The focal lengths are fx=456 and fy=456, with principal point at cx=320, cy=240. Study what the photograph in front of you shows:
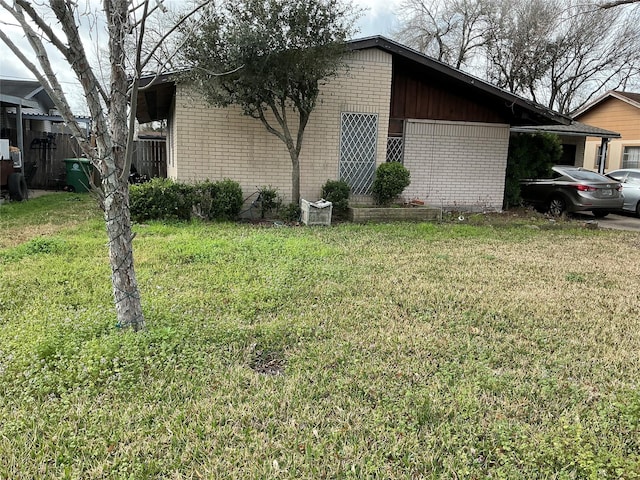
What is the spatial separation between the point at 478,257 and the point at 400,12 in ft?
77.4

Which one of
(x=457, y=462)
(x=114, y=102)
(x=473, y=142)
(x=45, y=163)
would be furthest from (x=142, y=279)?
(x=45, y=163)

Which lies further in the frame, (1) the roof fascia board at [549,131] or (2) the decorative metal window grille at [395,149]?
(1) the roof fascia board at [549,131]

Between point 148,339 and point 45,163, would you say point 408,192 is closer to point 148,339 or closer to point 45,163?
point 148,339

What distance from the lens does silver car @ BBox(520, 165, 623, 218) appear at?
11125 mm

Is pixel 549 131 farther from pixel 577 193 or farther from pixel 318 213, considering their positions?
pixel 318 213

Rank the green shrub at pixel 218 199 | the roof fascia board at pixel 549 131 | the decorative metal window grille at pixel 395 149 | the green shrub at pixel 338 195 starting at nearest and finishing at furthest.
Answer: the green shrub at pixel 218 199 < the green shrub at pixel 338 195 < the decorative metal window grille at pixel 395 149 < the roof fascia board at pixel 549 131

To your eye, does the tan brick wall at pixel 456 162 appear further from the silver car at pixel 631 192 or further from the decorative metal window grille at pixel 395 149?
the silver car at pixel 631 192

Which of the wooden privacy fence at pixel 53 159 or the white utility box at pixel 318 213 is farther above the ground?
the wooden privacy fence at pixel 53 159

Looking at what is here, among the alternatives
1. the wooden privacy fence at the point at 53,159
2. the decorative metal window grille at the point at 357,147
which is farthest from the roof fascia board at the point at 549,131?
the wooden privacy fence at the point at 53,159

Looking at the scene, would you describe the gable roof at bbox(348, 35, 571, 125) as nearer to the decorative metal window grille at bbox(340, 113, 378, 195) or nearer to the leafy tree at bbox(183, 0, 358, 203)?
the leafy tree at bbox(183, 0, 358, 203)

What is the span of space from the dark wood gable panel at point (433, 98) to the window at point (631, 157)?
37.3ft

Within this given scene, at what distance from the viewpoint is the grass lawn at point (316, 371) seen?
2262mm

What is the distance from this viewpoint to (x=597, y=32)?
2298cm

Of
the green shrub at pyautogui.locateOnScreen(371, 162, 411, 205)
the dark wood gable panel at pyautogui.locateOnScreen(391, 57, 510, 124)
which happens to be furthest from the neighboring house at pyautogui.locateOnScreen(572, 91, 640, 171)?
the green shrub at pyautogui.locateOnScreen(371, 162, 411, 205)
